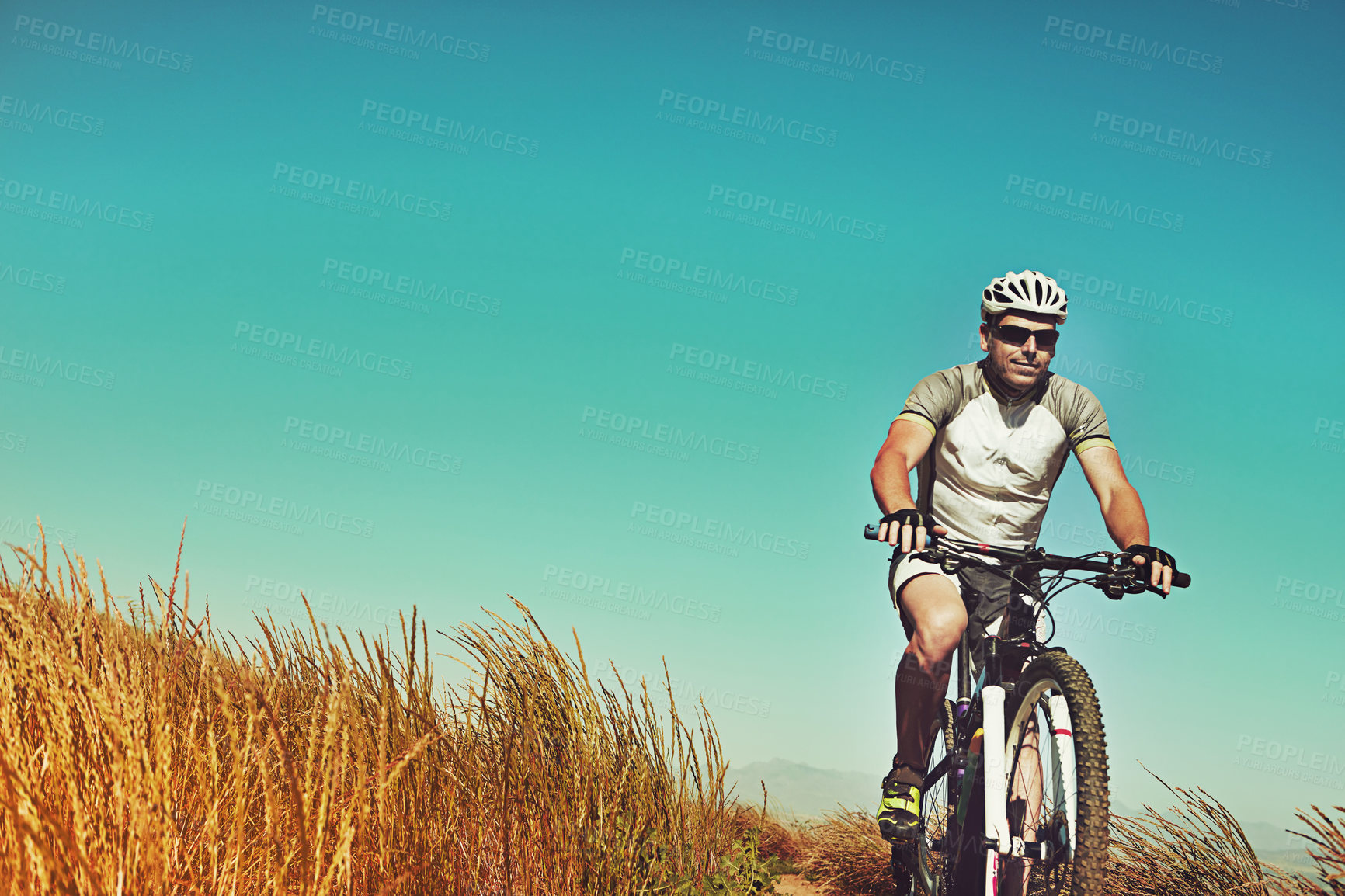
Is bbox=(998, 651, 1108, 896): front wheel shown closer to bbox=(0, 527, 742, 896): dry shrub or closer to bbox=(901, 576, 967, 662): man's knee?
bbox=(901, 576, 967, 662): man's knee

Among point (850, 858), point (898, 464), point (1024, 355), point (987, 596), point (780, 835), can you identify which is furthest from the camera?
point (780, 835)

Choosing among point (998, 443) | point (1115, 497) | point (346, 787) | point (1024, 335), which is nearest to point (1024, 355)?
point (1024, 335)

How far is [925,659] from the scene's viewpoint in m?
3.74

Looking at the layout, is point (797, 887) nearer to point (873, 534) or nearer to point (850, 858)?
point (850, 858)

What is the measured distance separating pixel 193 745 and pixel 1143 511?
3.93m

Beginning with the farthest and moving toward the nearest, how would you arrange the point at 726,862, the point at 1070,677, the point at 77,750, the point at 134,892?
the point at 726,862, the point at 1070,677, the point at 77,750, the point at 134,892

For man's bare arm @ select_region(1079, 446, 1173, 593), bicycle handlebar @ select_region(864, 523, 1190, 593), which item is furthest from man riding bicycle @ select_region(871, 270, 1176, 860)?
bicycle handlebar @ select_region(864, 523, 1190, 593)

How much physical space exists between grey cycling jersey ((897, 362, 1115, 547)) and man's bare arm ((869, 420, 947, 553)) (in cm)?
6

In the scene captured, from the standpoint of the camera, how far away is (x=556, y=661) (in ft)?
14.0

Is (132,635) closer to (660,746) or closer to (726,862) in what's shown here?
(660,746)

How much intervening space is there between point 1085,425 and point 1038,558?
116cm

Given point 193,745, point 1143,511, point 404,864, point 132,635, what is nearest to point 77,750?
point 193,745

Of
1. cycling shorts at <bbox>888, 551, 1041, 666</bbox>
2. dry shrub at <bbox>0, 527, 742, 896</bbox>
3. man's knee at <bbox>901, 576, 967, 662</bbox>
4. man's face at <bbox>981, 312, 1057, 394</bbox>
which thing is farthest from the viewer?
man's face at <bbox>981, 312, 1057, 394</bbox>

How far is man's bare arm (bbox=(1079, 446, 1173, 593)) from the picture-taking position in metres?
Answer: 4.00
